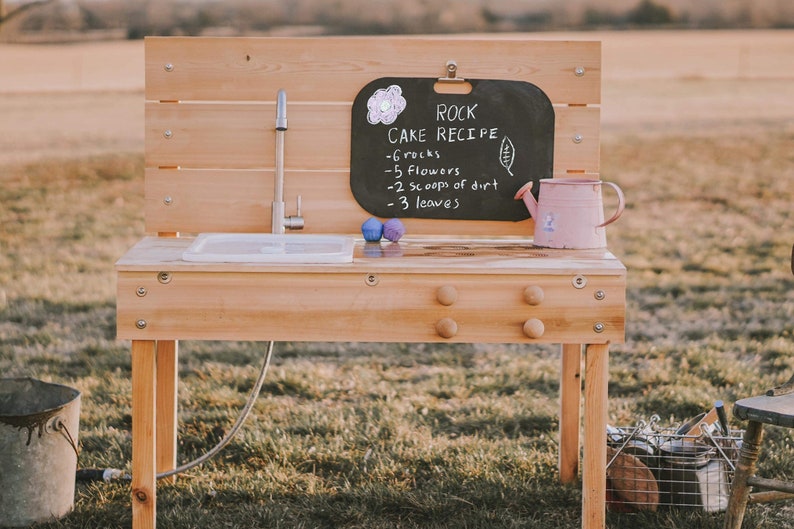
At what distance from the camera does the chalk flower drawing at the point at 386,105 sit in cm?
354

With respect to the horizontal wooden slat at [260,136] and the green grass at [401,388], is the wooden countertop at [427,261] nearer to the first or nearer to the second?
the horizontal wooden slat at [260,136]

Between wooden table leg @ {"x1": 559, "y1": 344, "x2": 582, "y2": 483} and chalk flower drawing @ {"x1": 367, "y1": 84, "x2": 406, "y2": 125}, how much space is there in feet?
3.25

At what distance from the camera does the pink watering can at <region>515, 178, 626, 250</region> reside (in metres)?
3.31

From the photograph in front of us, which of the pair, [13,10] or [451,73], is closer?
[451,73]

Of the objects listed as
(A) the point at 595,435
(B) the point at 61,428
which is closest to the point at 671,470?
(A) the point at 595,435

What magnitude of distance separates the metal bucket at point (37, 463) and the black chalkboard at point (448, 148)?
48.5 inches

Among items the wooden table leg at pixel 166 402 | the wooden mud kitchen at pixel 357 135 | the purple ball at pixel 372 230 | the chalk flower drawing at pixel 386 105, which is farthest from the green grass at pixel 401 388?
the chalk flower drawing at pixel 386 105

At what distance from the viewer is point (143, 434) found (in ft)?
9.86

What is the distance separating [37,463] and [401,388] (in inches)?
79.6

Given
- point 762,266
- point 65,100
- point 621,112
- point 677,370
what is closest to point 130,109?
point 65,100

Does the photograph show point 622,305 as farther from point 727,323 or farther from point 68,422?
point 727,323

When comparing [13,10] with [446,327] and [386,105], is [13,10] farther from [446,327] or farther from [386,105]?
[446,327]

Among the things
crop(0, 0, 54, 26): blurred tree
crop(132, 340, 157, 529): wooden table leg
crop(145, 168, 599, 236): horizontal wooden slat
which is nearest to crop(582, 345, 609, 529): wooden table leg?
→ crop(145, 168, 599, 236): horizontal wooden slat

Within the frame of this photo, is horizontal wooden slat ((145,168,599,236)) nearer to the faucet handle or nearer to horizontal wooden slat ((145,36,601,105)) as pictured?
the faucet handle
